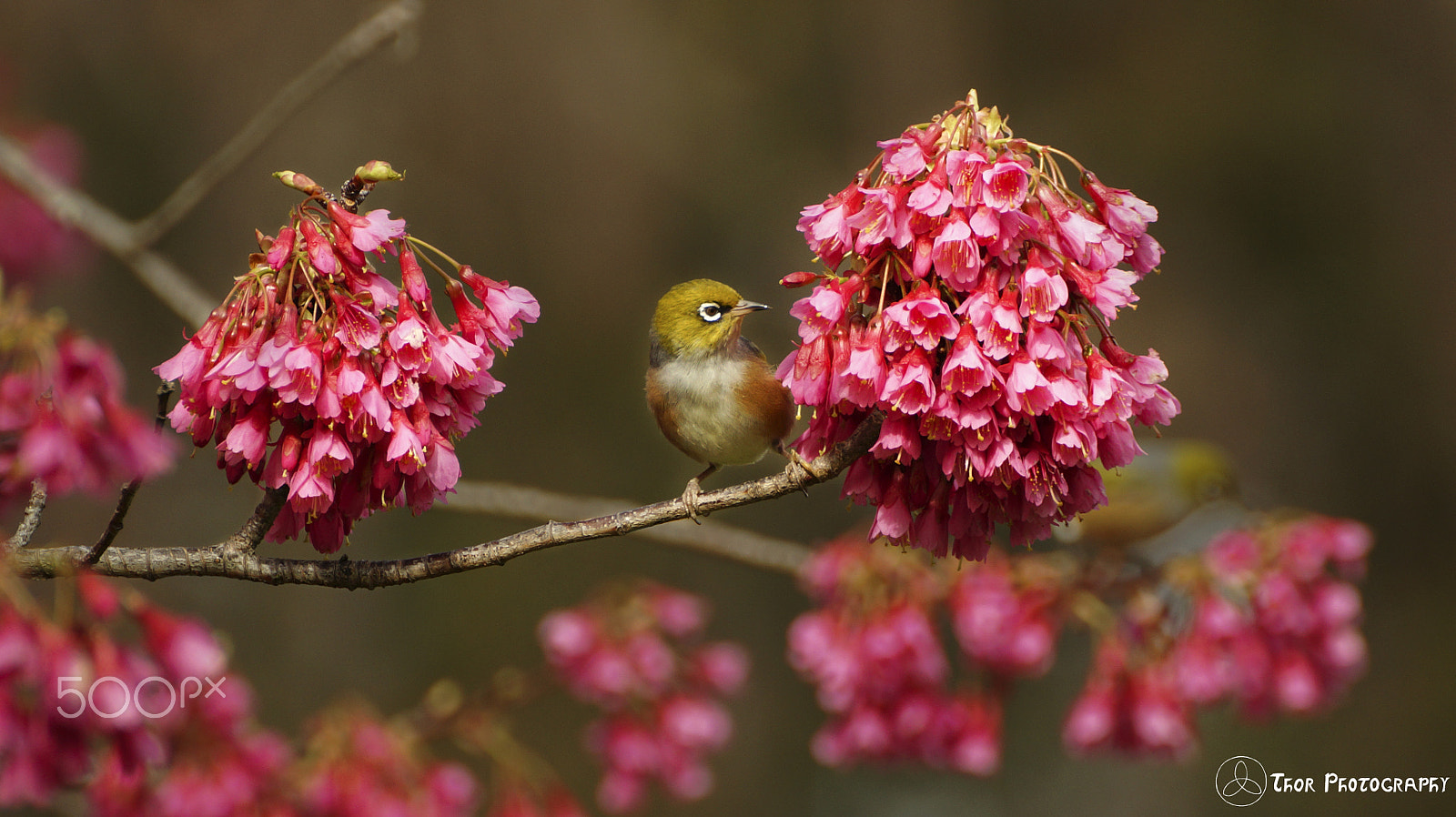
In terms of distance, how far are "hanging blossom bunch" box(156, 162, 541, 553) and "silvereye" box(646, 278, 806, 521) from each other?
5.00 feet

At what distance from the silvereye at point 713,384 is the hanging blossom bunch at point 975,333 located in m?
1.44

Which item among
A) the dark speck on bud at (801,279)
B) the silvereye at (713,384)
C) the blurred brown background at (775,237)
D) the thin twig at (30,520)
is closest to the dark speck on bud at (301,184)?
the thin twig at (30,520)

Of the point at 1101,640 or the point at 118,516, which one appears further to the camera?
the point at 1101,640

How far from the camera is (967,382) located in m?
2.03

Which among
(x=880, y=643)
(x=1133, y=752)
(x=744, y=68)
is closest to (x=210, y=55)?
(x=744, y=68)

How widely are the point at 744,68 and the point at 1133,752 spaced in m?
7.60

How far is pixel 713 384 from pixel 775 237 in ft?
21.3

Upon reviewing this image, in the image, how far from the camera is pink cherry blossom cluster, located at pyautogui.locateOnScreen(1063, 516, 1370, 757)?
4688 mm

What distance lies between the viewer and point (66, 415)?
7.06 feet

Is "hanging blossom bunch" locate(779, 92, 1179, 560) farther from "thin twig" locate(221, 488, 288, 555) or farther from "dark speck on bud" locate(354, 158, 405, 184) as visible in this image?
"thin twig" locate(221, 488, 288, 555)

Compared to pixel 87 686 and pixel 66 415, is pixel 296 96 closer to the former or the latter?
pixel 66 415

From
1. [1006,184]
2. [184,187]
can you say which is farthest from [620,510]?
[1006,184]

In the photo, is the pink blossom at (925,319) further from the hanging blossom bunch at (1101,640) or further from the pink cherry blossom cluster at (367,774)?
the pink cherry blossom cluster at (367,774)

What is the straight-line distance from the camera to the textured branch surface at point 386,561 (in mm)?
2287
